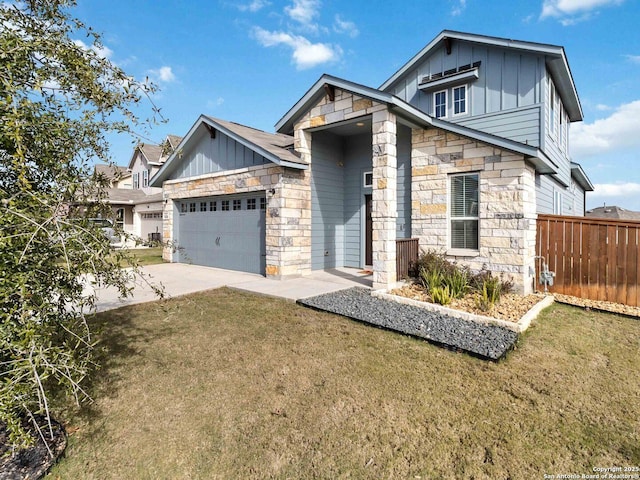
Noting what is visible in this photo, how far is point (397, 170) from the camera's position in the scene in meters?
9.01

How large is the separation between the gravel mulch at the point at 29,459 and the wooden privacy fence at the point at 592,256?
8.51 m

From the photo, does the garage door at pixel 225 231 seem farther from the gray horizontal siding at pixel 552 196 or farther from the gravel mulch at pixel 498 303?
the gray horizontal siding at pixel 552 196

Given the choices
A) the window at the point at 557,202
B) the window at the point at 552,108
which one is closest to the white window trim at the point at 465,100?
the window at the point at 552,108

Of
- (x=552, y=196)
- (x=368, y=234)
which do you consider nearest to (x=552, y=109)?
(x=552, y=196)

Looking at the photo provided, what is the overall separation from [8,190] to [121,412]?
6.89 feet

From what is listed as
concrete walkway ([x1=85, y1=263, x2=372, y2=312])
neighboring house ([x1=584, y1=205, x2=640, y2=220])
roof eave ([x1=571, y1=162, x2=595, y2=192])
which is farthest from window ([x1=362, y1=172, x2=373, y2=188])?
neighboring house ([x1=584, y1=205, x2=640, y2=220])

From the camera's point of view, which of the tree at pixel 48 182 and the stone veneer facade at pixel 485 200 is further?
the stone veneer facade at pixel 485 200

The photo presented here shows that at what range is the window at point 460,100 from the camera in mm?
10203

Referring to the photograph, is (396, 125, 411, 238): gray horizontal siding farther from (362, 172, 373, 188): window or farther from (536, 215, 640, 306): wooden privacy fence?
(536, 215, 640, 306): wooden privacy fence

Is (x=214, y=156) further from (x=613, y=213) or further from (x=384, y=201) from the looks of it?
(x=613, y=213)

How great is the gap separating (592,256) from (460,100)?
19.5 feet

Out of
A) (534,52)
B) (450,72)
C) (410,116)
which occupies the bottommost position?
(410,116)

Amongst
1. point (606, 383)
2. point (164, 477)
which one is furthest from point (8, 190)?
point (606, 383)

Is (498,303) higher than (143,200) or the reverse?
the reverse
